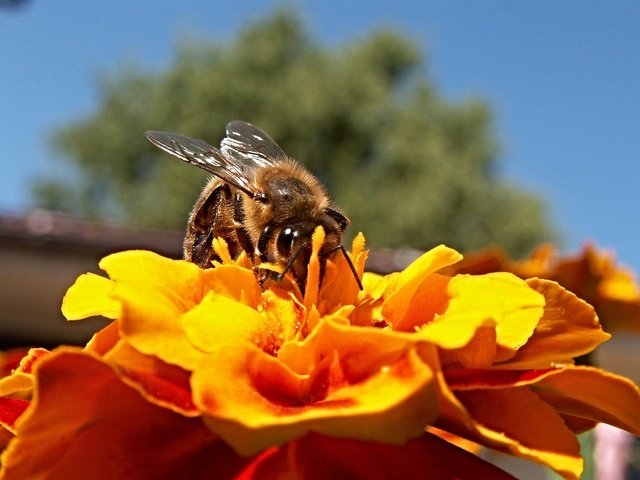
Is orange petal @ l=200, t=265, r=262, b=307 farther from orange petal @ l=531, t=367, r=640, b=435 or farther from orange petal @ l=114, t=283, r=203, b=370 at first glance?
orange petal @ l=531, t=367, r=640, b=435

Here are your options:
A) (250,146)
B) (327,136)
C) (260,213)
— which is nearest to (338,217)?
(260,213)

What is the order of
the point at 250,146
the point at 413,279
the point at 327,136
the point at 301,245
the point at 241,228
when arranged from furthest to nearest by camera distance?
the point at 327,136 < the point at 250,146 < the point at 241,228 < the point at 301,245 < the point at 413,279

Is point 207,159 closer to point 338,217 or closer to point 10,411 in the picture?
point 338,217

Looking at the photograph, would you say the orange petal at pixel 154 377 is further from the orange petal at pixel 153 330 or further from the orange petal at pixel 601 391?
the orange petal at pixel 601 391

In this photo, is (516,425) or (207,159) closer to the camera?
(516,425)

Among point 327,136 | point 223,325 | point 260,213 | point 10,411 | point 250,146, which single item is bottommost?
point 10,411

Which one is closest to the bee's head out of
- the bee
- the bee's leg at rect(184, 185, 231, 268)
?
the bee

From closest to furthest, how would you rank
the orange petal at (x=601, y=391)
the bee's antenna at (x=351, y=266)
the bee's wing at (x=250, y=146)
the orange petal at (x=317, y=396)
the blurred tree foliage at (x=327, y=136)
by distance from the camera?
1. the orange petal at (x=317, y=396)
2. the orange petal at (x=601, y=391)
3. the bee's antenna at (x=351, y=266)
4. the bee's wing at (x=250, y=146)
5. the blurred tree foliage at (x=327, y=136)

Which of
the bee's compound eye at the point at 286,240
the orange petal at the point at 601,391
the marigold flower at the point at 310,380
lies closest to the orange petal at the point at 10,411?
the marigold flower at the point at 310,380
